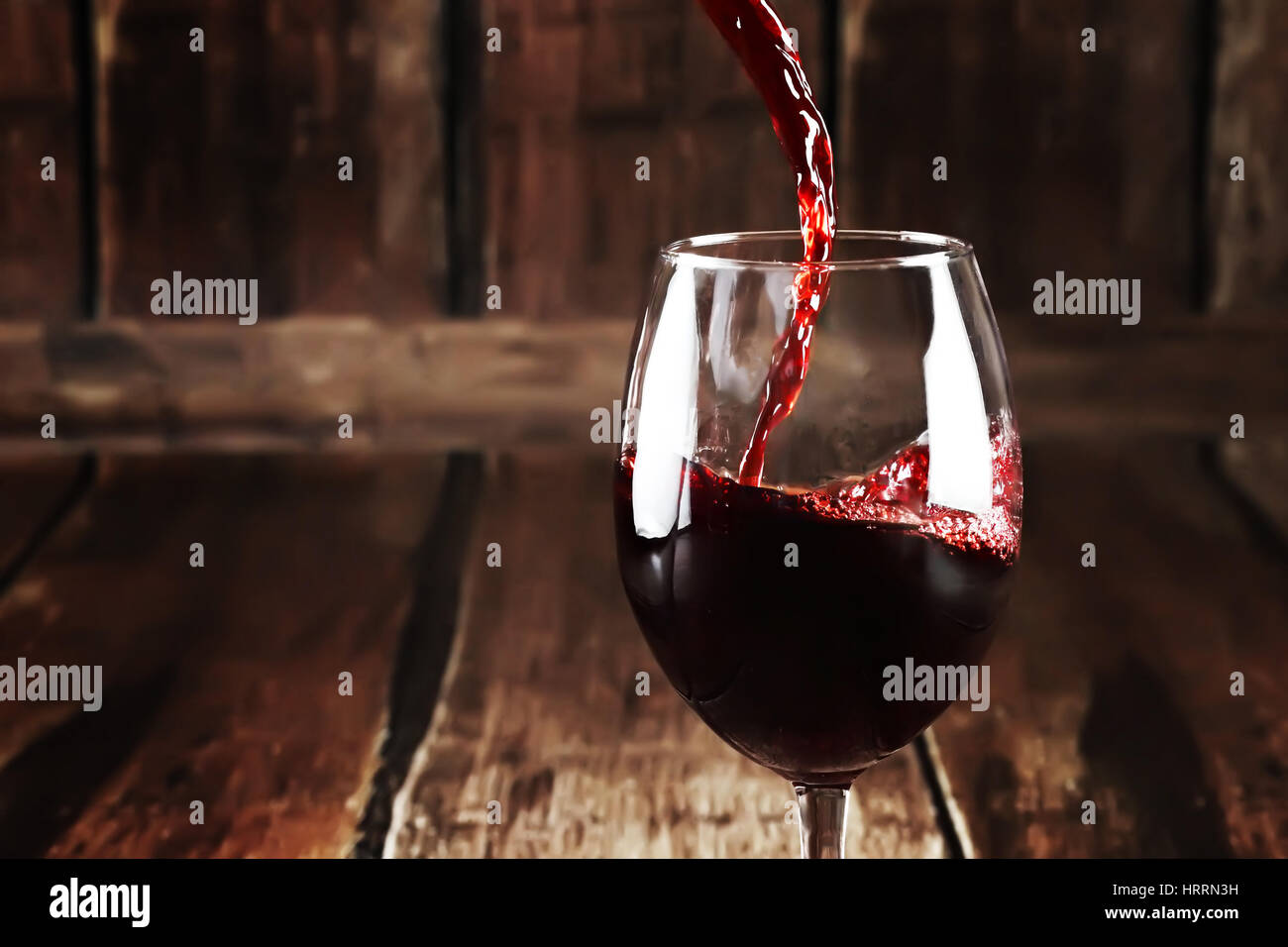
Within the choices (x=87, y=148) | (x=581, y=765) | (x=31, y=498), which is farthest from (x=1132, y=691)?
(x=87, y=148)

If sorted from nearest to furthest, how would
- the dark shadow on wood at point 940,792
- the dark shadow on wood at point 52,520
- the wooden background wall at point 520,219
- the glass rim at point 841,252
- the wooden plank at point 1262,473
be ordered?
the glass rim at point 841,252 → the dark shadow on wood at point 940,792 → the dark shadow on wood at point 52,520 → the wooden plank at point 1262,473 → the wooden background wall at point 520,219

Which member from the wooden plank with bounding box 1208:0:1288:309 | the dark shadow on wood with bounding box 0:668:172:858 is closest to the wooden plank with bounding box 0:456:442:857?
the dark shadow on wood with bounding box 0:668:172:858

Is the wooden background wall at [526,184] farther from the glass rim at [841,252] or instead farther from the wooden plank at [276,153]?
the glass rim at [841,252]

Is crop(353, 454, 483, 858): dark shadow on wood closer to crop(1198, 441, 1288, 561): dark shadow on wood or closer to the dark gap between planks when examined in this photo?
the dark gap between planks

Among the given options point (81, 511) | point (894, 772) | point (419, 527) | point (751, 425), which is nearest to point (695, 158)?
point (419, 527)

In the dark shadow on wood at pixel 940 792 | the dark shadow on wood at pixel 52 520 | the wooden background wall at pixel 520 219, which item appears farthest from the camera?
the wooden background wall at pixel 520 219

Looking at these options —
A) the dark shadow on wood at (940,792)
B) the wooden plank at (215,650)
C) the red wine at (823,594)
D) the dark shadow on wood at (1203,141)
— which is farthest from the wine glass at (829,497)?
the dark shadow on wood at (1203,141)

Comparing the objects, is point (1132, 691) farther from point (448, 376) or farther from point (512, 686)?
point (448, 376)
